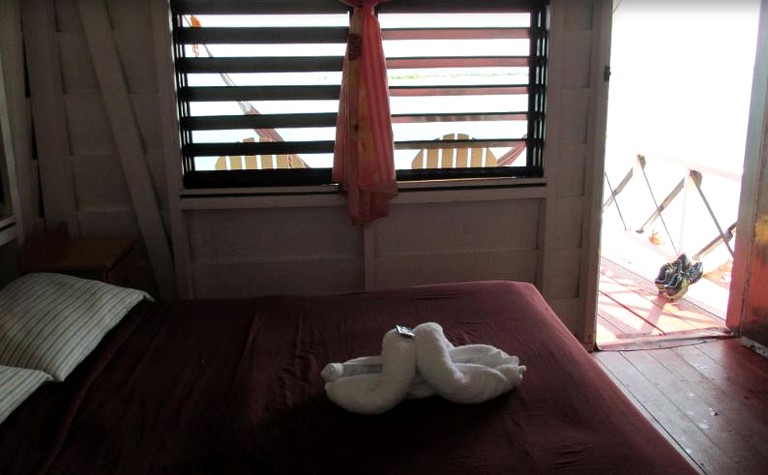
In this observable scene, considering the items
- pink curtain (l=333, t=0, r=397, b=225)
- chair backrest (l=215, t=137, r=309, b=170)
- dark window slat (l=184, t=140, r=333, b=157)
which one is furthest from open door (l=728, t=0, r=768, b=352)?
chair backrest (l=215, t=137, r=309, b=170)

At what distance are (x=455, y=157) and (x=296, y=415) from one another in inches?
67.3

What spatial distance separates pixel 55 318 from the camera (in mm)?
1737

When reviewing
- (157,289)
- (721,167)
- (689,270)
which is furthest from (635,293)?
(157,289)

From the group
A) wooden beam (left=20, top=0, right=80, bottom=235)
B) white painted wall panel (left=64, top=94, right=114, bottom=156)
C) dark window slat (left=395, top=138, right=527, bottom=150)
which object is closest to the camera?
wooden beam (left=20, top=0, right=80, bottom=235)

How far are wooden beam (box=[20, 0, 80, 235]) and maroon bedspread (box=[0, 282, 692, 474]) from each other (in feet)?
3.11

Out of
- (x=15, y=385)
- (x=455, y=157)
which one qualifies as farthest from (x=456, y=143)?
(x=15, y=385)

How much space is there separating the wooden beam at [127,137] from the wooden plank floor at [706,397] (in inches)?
83.2

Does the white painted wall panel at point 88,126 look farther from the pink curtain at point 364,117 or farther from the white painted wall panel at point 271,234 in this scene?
the pink curtain at point 364,117

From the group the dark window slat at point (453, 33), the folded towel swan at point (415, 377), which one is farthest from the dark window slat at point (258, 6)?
the folded towel swan at point (415, 377)

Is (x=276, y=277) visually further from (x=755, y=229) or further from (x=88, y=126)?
(x=755, y=229)

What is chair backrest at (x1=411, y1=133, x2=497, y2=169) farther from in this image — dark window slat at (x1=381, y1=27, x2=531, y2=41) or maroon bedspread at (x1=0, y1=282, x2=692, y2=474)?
maroon bedspread at (x1=0, y1=282, x2=692, y2=474)

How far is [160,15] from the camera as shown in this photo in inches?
96.0

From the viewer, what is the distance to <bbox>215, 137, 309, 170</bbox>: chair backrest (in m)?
2.70

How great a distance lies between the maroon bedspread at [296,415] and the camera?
1247 millimetres
